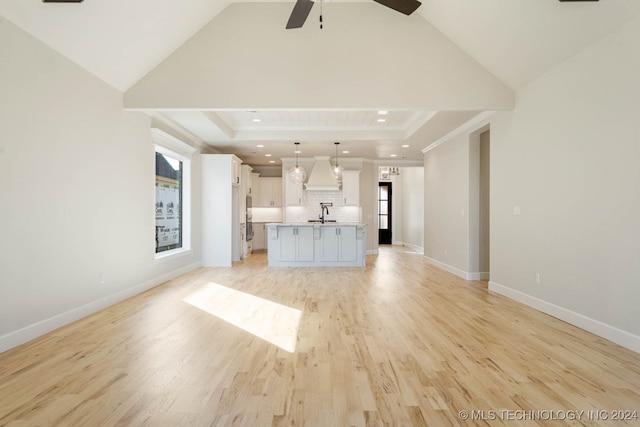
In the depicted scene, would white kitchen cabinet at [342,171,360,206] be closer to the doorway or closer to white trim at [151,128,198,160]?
the doorway

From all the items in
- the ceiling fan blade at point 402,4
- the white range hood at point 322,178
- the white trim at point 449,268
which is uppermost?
the ceiling fan blade at point 402,4

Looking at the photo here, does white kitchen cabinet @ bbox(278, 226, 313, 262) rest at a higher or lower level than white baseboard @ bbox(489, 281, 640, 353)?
higher

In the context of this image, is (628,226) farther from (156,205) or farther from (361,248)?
(156,205)

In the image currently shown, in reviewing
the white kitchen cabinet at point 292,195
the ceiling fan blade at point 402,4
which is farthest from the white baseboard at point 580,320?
the white kitchen cabinet at point 292,195

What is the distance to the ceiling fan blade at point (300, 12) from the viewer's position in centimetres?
297

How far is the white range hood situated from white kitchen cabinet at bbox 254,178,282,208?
1868 mm

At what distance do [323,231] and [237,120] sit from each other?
2976 mm

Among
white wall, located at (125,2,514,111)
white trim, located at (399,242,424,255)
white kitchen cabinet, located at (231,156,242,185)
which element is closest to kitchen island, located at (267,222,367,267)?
white kitchen cabinet, located at (231,156,242,185)

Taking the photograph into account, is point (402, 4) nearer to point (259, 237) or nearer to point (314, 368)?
point (314, 368)

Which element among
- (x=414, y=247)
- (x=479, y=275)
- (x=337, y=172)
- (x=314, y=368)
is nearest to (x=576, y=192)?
(x=479, y=275)

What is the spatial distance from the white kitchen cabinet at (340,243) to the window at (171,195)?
2.92 metres

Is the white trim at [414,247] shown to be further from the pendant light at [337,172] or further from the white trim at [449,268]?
the pendant light at [337,172]

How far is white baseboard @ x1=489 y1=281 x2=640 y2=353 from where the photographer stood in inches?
118

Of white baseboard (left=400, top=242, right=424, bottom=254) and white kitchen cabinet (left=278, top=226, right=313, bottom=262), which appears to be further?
white baseboard (left=400, top=242, right=424, bottom=254)
